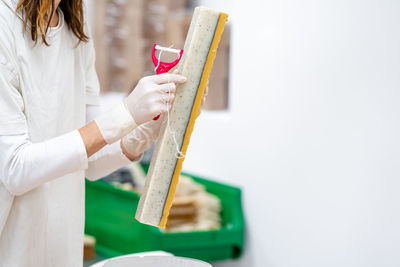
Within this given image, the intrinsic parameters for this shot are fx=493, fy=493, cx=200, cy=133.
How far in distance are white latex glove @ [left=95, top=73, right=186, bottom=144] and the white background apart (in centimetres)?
115

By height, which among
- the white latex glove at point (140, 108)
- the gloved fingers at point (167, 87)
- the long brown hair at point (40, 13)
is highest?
the long brown hair at point (40, 13)

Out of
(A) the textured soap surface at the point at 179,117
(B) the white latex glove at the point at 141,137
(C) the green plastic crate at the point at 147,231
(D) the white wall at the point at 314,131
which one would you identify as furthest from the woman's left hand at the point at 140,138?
(C) the green plastic crate at the point at 147,231

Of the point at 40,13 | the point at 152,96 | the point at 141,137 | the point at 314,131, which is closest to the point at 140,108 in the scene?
the point at 152,96

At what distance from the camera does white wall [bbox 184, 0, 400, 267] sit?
6.63 feet

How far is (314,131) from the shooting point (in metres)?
2.35

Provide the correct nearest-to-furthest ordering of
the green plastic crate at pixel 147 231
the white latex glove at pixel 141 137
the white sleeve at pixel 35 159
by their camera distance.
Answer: the white sleeve at pixel 35 159 → the white latex glove at pixel 141 137 → the green plastic crate at pixel 147 231

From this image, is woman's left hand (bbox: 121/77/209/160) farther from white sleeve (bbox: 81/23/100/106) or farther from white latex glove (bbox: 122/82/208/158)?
white sleeve (bbox: 81/23/100/106)

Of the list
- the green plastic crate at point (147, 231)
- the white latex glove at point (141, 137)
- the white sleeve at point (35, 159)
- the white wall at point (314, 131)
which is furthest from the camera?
the green plastic crate at point (147, 231)

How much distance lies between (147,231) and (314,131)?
1.00 meters

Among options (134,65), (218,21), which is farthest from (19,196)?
(134,65)

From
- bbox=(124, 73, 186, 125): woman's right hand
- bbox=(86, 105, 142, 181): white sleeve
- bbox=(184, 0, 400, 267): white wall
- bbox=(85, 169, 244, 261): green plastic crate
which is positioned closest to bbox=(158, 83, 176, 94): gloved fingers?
bbox=(124, 73, 186, 125): woman's right hand

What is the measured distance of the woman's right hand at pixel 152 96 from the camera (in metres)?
1.18

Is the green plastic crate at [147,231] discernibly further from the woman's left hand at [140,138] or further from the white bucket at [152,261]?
the white bucket at [152,261]

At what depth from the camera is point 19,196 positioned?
1276 mm
